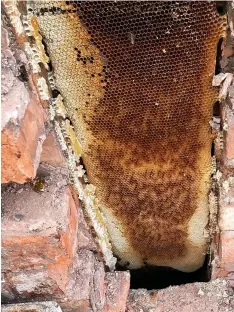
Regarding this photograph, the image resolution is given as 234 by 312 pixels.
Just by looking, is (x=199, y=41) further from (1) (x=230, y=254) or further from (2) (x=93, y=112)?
(1) (x=230, y=254)

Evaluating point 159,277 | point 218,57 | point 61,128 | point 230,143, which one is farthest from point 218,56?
point 159,277

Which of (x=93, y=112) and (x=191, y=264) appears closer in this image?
(x=93, y=112)

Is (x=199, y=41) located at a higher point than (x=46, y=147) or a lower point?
higher

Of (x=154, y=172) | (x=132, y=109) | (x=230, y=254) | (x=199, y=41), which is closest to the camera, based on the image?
(x=199, y=41)

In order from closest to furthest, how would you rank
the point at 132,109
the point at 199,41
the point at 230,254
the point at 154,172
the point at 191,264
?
the point at 199,41
the point at 132,109
the point at 154,172
the point at 230,254
the point at 191,264

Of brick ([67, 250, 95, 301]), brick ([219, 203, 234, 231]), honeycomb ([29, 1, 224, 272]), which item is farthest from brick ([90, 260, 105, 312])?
brick ([219, 203, 234, 231])

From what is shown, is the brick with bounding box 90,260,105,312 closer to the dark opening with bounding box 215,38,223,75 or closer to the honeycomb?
the honeycomb

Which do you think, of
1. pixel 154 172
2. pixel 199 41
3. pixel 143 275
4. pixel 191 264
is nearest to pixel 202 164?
pixel 154 172
